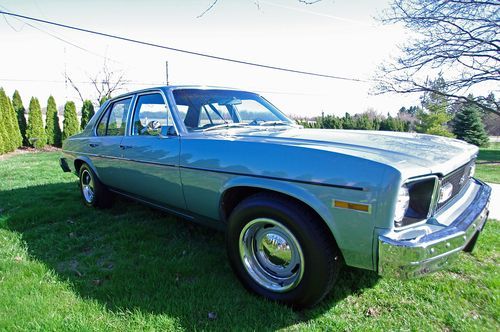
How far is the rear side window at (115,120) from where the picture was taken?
4227mm

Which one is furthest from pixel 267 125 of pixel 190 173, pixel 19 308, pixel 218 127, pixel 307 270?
pixel 19 308

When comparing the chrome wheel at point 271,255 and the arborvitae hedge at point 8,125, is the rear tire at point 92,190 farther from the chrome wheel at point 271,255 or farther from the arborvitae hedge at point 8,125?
the arborvitae hedge at point 8,125

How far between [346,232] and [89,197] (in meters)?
4.28

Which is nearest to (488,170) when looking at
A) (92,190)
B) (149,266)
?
(92,190)

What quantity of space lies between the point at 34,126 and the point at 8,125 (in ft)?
4.79

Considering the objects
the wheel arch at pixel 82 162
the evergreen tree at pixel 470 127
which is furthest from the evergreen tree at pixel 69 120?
the evergreen tree at pixel 470 127

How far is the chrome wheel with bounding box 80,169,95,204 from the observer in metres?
4.97

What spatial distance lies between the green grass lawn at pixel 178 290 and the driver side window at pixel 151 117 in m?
1.22

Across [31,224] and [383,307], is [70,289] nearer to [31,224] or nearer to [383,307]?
[31,224]

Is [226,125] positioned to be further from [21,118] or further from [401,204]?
[21,118]

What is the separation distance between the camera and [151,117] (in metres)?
3.73

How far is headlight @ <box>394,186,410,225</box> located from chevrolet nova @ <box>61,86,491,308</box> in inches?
0.4

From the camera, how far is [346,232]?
6.70 ft

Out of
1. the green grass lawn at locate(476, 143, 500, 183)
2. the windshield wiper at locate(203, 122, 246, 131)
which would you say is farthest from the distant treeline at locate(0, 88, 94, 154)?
the green grass lawn at locate(476, 143, 500, 183)
